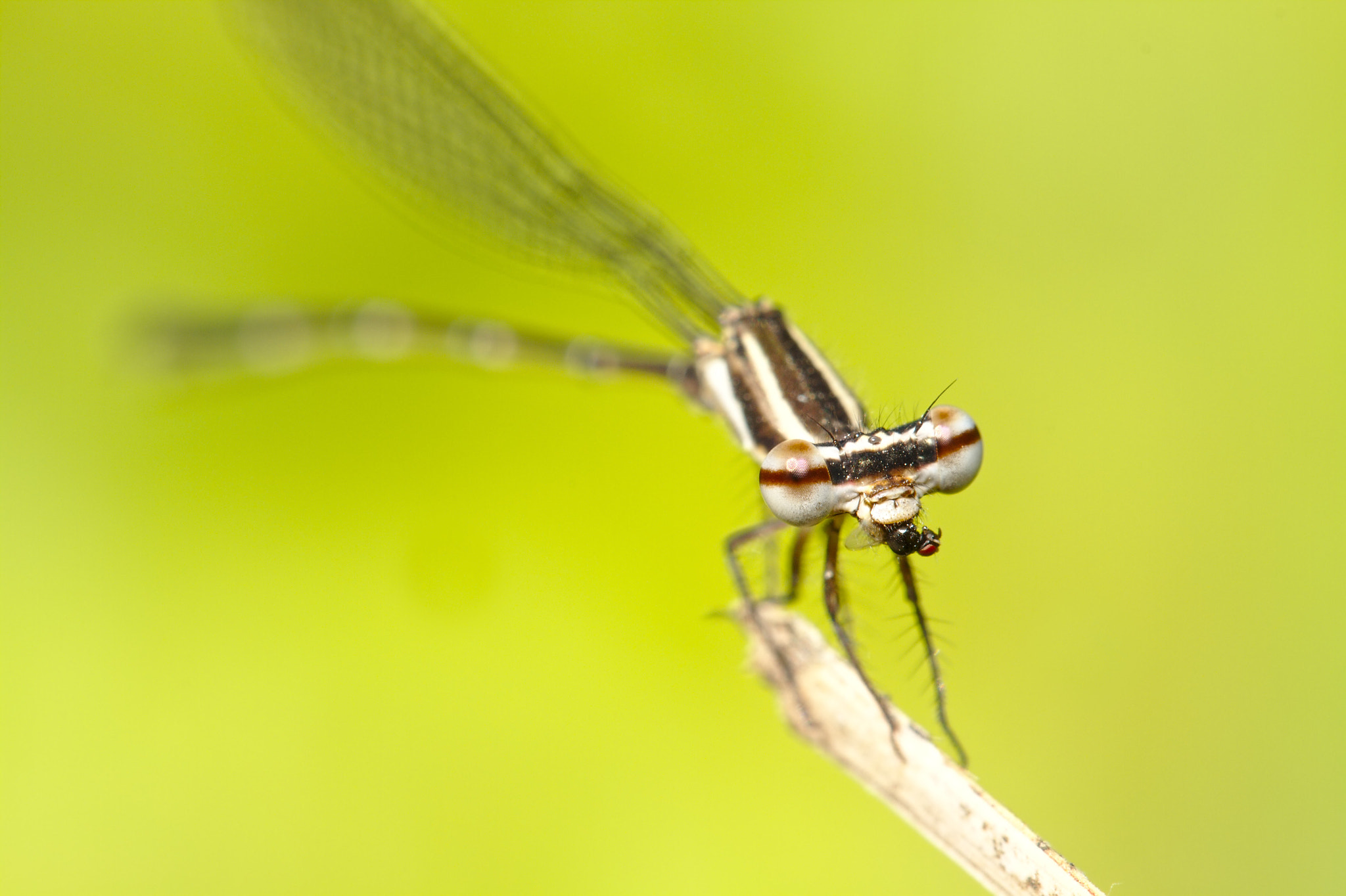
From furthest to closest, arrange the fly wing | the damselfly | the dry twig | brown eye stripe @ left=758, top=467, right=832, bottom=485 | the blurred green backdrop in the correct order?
the fly wing → the blurred green backdrop → the damselfly → brown eye stripe @ left=758, top=467, right=832, bottom=485 → the dry twig

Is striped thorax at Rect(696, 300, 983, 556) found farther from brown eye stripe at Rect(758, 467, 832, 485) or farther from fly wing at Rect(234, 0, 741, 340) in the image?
fly wing at Rect(234, 0, 741, 340)

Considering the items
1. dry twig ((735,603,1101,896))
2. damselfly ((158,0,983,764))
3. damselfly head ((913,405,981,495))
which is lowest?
dry twig ((735,603,1101,896))

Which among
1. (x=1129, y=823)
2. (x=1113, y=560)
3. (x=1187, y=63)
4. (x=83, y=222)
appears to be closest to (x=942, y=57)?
(x=1187, y=63)

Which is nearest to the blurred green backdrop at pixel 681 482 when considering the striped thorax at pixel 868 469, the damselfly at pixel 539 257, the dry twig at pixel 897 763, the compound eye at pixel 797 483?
the damselfly at pixel 539 257

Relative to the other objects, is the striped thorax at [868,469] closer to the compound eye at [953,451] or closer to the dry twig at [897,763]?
the compound eye at [953,451]

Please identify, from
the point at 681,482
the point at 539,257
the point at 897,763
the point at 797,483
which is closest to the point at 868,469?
the point at 797,483

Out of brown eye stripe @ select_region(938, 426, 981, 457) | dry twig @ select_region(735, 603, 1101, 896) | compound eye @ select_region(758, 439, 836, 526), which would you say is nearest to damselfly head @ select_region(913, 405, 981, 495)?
brown eye stripe @ select_region(938, 426, 981, 457)
